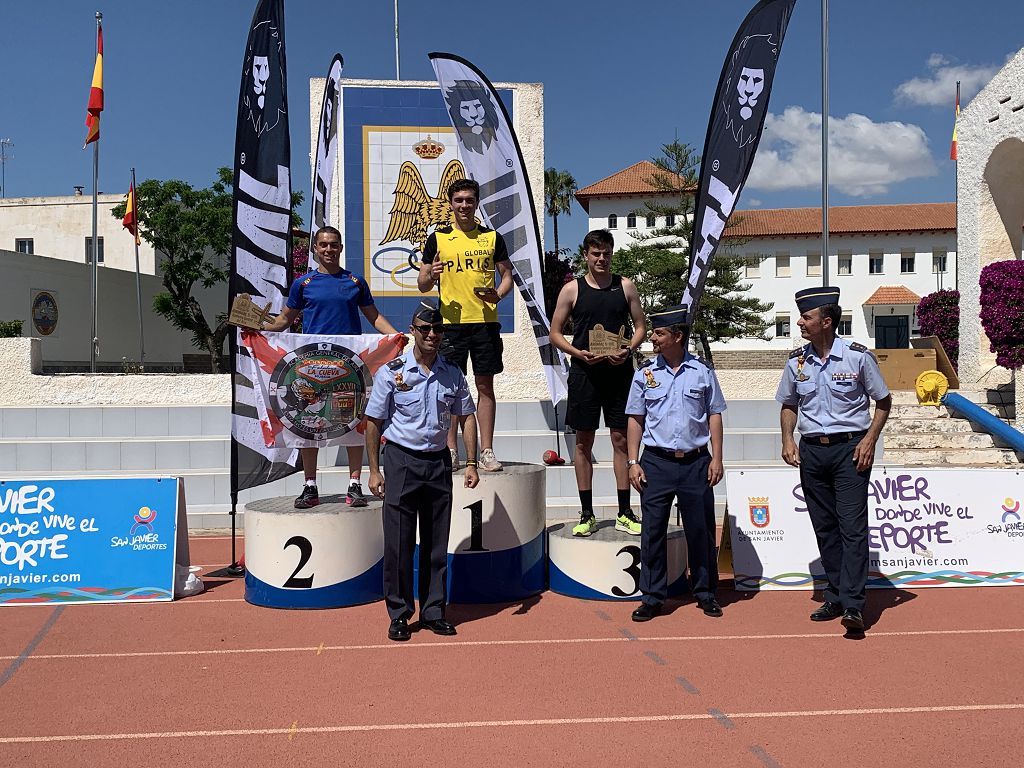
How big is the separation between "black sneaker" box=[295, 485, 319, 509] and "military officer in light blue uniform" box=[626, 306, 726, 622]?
2.20 metres

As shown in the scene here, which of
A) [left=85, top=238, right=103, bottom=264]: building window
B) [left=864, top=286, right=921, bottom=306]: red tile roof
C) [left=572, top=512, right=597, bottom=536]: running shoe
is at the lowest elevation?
[left=572, top=512, right=597, bottom=536]: running shoe

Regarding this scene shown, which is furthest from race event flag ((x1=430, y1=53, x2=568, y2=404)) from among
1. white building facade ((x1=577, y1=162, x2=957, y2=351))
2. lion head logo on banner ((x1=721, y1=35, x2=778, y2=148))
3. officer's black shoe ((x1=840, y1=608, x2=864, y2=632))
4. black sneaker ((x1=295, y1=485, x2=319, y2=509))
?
white building facade ((x1=577, y1=162, x2=957, y2=351))

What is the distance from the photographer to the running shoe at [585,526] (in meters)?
5.93

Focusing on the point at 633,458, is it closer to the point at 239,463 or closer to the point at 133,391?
the point at 239,463

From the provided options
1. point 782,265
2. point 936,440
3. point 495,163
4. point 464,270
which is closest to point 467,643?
point 464,270

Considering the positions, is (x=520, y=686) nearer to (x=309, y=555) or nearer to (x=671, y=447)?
(x=671, y=447)

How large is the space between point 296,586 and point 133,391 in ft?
20.2

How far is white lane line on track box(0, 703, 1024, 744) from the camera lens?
3545 millimetres

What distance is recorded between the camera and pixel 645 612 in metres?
5.35

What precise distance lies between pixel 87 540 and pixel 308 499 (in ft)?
5.00

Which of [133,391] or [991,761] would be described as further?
[133,391]

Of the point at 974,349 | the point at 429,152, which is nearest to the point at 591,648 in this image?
the point at 429,152

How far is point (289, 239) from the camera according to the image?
6.80 m

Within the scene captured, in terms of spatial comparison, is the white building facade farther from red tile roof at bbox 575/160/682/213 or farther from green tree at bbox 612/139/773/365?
green tree at bbox 612/139/773/365
